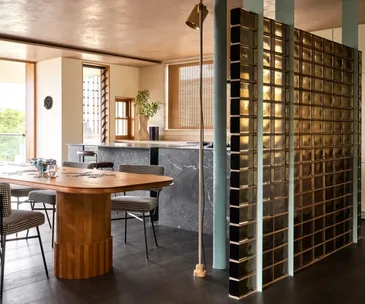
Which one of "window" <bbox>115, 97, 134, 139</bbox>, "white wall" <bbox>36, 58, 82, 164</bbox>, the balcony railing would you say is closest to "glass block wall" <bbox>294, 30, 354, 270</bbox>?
"white wall" <bbox>36, 58, 82, 164</bbox>

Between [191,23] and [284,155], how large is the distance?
135cm

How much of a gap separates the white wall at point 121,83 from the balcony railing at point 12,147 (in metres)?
2.00

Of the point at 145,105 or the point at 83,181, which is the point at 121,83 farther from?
the point at 83,181

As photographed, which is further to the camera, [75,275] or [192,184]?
[192,184]

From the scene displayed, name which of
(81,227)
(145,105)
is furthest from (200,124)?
(145,105)

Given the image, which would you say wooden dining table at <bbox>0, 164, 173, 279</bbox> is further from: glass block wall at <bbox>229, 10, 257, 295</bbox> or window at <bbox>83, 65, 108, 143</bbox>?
window at <bbox>83, 65, 108, 143</bbox>

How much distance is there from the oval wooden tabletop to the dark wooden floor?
2.43 ft

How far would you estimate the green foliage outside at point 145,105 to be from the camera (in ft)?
32.6

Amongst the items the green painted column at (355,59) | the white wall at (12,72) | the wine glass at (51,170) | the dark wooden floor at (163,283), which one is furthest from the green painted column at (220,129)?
the white wall at (12,72)

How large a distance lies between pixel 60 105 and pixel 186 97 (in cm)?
274

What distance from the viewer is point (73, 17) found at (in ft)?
20.2

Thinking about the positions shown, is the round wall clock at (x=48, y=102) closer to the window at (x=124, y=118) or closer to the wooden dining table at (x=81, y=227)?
the window at (x=124, y=118)

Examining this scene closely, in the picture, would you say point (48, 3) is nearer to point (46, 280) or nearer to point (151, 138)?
point (46, 280)

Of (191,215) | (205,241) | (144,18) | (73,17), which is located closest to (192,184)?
(191,215)
